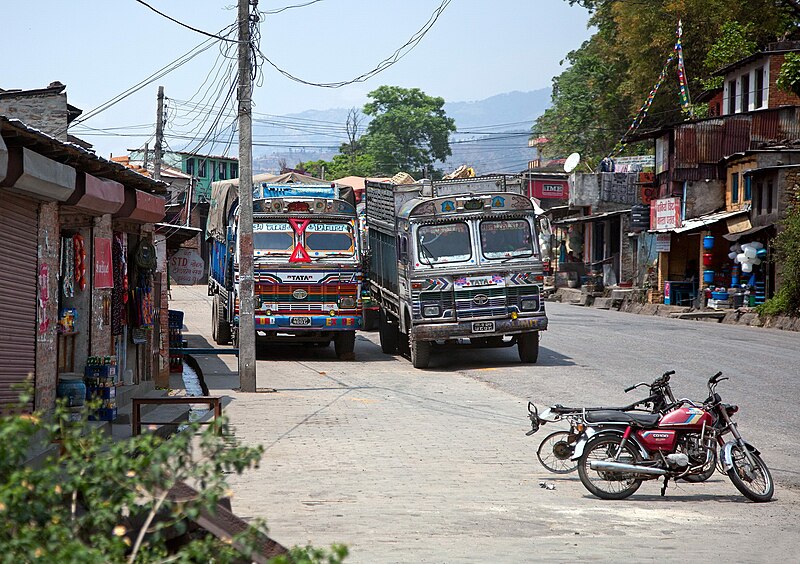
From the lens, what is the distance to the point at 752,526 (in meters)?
8.21

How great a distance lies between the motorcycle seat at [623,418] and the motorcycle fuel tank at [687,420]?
9 cm

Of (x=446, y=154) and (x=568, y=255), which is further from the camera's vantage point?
(x=446, y=154)

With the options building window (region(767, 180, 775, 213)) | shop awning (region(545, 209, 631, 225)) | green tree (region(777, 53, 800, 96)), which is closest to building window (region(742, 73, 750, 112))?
building window (region(767, 180, 775, 213))

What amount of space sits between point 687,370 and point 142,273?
9.82 meters

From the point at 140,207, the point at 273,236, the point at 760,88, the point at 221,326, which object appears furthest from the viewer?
the point at 760,88

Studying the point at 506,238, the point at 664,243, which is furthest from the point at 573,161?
the point at 506,238

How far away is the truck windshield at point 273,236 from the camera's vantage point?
850 inches

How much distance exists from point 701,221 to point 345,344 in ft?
67.3

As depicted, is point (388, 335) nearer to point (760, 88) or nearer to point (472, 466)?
point (472, 466)

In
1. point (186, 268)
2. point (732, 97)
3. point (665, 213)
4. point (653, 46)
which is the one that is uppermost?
point (653, 46)

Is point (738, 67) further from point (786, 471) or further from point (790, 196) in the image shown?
point (786, 471)

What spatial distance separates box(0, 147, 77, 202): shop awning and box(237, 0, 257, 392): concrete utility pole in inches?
272

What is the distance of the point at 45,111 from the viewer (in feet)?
54.9

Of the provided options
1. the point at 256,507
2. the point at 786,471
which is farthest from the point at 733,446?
the point at 256,507
